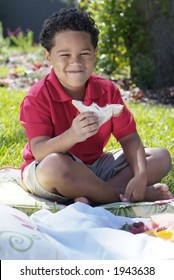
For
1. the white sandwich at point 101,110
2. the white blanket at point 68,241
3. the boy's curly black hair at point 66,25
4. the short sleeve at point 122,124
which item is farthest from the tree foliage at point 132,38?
the white blanket at point 68,241

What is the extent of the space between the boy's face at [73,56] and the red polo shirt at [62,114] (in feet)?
0.38

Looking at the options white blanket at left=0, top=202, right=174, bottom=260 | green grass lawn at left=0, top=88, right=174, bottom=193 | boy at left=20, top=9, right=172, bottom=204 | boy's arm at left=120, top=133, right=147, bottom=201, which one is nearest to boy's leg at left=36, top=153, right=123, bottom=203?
boy at left=20, top=9, right=172, bottom=204

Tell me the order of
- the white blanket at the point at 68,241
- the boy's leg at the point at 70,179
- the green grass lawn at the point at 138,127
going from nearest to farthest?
the white blanket at the point at 68,241 → the boy's leg at the point at 70,179 → the green grass lawn at the point at 138,127

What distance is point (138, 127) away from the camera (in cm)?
516

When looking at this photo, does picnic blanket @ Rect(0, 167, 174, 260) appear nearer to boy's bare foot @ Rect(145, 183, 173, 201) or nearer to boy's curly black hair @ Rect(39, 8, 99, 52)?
boy's bare foot @ Rect(145, 183, 173, 201)

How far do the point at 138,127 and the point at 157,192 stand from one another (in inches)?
68.2

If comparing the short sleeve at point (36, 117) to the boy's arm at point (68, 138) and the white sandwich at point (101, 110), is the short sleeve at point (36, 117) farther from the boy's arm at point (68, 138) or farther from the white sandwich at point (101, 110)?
the white sandwich at point (101, 110)

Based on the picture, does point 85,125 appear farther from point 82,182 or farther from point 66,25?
point 66,25

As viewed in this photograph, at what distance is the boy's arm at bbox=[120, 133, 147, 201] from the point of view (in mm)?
3387

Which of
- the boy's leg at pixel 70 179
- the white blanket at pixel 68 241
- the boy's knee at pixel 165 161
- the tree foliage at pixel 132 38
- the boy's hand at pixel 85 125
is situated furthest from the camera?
the tree foliage at pixel 132 38

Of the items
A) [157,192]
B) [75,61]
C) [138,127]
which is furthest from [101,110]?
[138,127]

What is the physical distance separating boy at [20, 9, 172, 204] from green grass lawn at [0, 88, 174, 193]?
14.5 inches

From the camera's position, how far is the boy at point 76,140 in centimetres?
330

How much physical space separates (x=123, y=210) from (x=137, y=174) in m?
0.29
